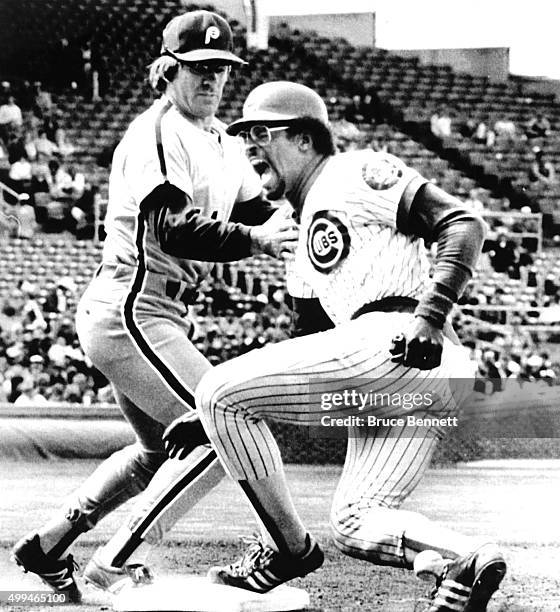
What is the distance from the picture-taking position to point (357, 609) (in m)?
2.45

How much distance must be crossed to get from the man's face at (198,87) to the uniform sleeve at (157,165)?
0.29 ft

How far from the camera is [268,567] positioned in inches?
93.7

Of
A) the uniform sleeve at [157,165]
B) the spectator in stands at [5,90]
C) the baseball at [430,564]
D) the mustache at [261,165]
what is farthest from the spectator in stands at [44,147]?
the baseball at [430,564]

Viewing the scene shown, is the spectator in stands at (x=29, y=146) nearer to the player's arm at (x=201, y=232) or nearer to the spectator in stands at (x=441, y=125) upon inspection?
the player's arm at (x=201, y=232)

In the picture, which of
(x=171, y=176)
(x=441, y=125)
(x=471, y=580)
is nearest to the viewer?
(x=471, y=580)

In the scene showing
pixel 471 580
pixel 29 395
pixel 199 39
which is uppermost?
pixel 199 39

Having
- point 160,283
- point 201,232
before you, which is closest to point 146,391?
point 160,283

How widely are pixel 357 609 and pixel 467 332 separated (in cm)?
160

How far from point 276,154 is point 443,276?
0.51 metres

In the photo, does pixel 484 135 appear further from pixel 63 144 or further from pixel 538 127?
pixel 63 144

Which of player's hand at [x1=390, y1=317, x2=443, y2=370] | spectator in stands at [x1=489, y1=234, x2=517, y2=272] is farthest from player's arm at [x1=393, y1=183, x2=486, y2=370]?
spectator in stands at [x1=489, y1=234, x2=517, y2=272]

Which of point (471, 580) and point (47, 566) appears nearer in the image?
point (471, 580)

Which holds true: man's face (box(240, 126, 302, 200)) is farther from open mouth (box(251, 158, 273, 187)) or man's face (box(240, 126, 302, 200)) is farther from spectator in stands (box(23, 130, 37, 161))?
spectator in stands (box(23, 130, 37, 161))

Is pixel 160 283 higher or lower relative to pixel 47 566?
higher
